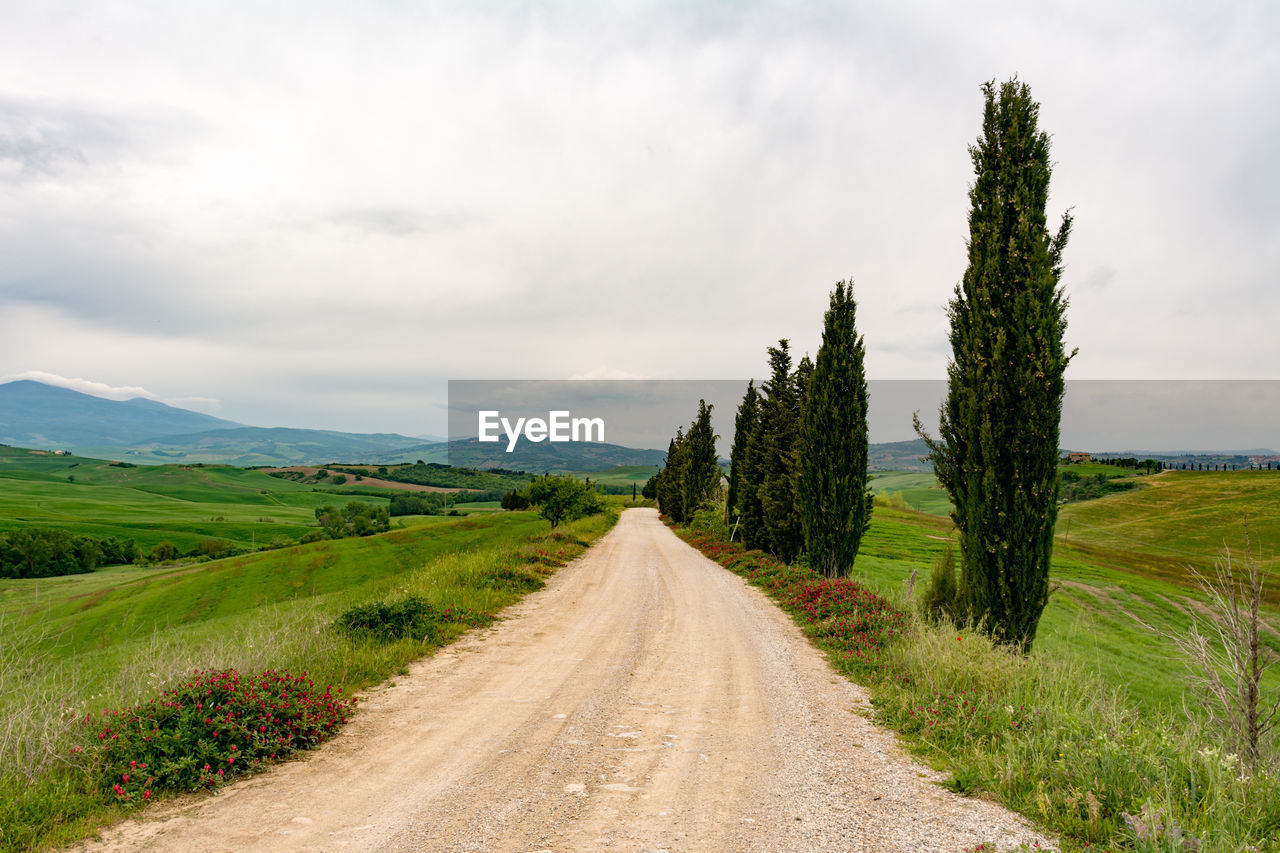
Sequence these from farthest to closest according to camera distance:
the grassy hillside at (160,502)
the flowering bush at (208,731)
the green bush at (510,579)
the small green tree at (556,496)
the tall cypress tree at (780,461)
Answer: the grassy hillside at (160,502), the small green tree at (556,496), the tall cypress tree at (780,461), the green bush at (510,579), the flowering bush at (208,731)

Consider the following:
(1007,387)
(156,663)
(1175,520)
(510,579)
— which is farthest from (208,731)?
(1175,520)

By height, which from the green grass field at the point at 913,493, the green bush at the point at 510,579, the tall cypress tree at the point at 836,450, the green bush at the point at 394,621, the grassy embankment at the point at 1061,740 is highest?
the tall cypress tree at the point at 836,450

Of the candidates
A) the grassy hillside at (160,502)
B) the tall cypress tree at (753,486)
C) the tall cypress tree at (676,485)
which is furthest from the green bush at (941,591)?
the grassy hillside at (160,502)

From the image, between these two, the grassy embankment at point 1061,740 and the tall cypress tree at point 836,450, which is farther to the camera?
the tall cypress tree at point 836,450

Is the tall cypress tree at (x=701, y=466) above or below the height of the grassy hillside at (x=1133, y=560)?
above

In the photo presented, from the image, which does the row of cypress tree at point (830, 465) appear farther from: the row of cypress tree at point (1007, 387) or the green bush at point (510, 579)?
the green bush at point (510, 579)

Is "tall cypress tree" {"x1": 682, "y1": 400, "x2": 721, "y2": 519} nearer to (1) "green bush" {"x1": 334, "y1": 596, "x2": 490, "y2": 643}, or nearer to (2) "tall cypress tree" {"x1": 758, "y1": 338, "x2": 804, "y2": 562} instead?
(2) "tall cypress tree" {"x1": 758, "y1": 338, "x2": 804, "y2": 562}

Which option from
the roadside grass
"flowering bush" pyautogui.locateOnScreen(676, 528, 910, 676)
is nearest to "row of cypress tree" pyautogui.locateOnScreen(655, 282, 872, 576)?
"flowering bush" pyautogui.locateOnScreen(676, 528, 910, 676)

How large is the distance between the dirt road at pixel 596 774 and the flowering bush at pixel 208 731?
0.24 m

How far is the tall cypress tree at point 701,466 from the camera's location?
148 ft

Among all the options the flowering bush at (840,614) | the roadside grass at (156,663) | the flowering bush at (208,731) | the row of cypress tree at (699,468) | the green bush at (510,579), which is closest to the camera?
the roadside grass at (156,663)

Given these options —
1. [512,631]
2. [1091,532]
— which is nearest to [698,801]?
[512,631]

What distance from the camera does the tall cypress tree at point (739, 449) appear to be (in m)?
29.5

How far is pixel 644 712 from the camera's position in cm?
704
